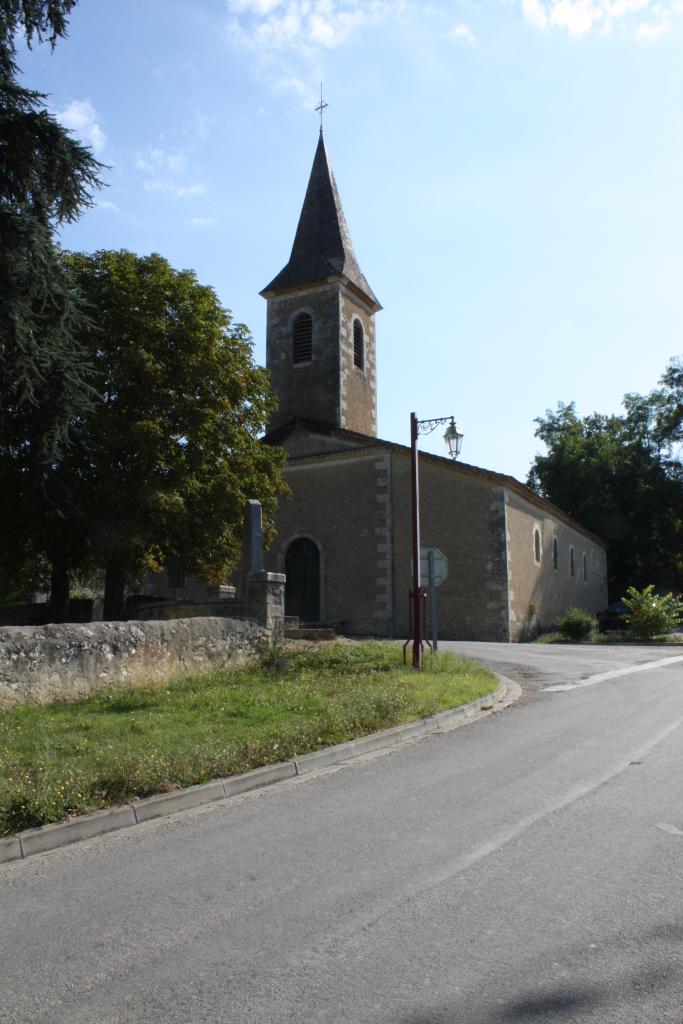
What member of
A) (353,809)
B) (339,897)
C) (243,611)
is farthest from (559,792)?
(243,611)

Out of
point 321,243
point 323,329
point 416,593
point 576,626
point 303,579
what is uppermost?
point 321,243

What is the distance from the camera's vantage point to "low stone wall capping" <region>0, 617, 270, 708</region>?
10406 millimetres

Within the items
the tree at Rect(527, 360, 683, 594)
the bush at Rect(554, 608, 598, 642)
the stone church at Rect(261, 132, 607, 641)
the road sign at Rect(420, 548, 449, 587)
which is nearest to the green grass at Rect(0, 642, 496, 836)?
the road sign at Rect(420, 548, 449, 587)

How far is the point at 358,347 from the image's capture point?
108ft

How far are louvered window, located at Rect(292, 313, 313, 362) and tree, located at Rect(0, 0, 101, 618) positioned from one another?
54.0ft

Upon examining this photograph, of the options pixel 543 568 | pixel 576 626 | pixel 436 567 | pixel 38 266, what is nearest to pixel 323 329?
pixel 543 568

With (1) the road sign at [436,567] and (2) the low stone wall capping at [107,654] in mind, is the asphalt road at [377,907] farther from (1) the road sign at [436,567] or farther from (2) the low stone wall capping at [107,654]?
(1) the road sign at [436,567]

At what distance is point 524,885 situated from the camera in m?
4.43

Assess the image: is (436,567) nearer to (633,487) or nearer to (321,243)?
(321,243)

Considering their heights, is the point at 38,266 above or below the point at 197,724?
above

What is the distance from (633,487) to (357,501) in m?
22.6

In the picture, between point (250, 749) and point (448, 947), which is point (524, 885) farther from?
point (250, 749)

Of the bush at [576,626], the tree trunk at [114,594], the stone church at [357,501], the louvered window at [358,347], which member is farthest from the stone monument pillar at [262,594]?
the louvered window at [358,347]

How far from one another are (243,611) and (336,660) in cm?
192
